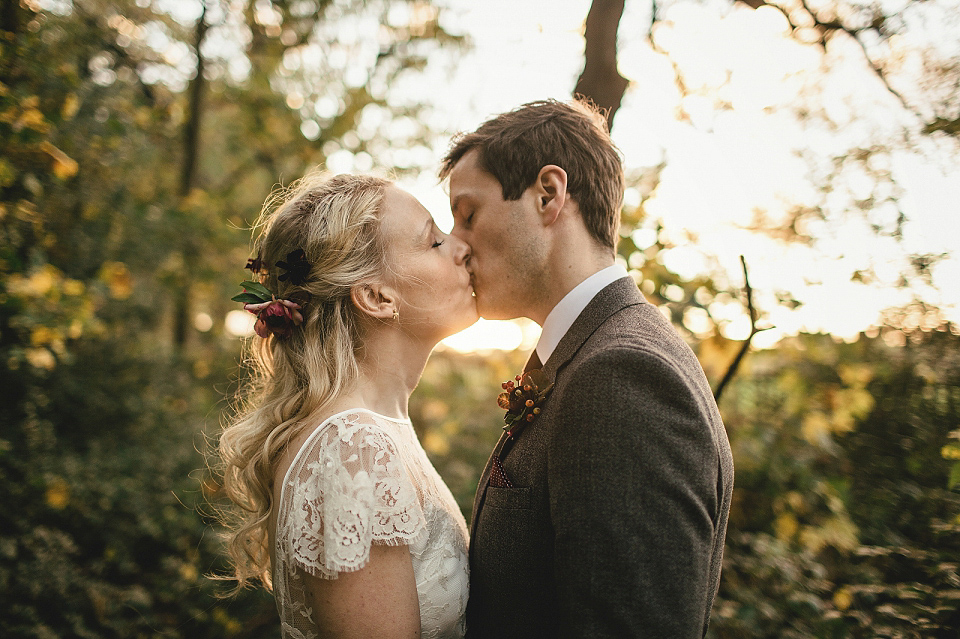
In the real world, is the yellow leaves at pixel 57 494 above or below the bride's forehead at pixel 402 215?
below

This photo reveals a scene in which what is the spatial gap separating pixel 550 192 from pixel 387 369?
3.14 feet

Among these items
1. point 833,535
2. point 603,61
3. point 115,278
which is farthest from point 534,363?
point 115,278

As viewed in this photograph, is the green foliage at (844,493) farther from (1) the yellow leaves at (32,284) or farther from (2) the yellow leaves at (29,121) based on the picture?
(2) the yellow leaves at (29,121)

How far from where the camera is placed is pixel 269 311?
2227 mm

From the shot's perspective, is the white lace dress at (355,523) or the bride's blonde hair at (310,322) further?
the bride's blonde hair at (310,322)

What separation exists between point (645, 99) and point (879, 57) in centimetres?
106

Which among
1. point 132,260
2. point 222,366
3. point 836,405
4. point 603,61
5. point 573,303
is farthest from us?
point 222,366

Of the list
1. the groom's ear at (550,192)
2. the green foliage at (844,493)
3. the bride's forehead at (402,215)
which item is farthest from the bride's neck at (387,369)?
the green foliage at (844,493)

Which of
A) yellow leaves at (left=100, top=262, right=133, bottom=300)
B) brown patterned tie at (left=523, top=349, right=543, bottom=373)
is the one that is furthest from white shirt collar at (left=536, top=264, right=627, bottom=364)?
yellow leaves at (left=100, top=262, right=133, bottom=300)

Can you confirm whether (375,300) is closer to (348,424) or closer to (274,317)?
(274,317)

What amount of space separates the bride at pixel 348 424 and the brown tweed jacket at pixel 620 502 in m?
0.36

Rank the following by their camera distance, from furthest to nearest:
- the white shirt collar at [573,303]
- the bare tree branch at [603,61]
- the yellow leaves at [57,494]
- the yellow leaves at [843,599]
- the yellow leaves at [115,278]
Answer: the yellow leaves at [115,278] → the yellow leaves at [57,494] → the yellow leaves at [843,599] → the bare tree branch at [603,61] → the white shirt collar at [573,303]

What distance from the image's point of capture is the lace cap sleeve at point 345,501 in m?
1.80

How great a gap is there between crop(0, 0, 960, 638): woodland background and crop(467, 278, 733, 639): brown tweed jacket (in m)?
1.12
